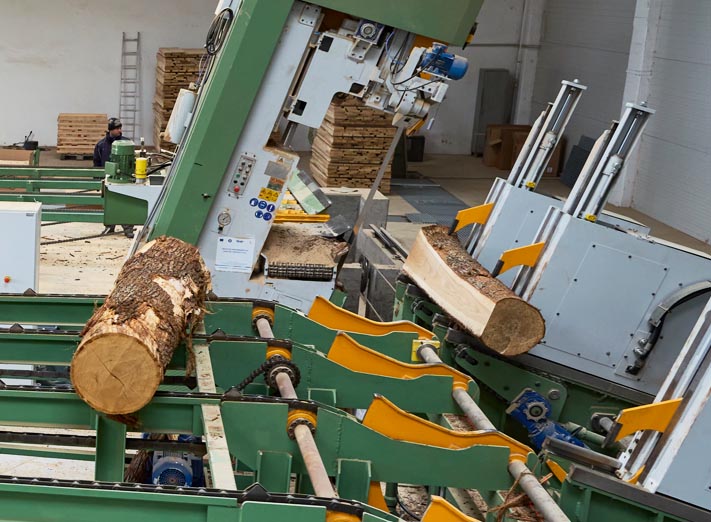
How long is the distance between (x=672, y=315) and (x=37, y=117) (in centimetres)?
1672

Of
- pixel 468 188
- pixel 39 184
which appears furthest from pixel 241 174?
pixel 468 188

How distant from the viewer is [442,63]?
6.82 metres

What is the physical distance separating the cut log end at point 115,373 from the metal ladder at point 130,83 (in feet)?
54.5

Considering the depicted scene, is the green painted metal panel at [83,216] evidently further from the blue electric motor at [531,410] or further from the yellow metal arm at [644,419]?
the yellow metal arm at [644,419]

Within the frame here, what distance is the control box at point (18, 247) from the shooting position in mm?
7828

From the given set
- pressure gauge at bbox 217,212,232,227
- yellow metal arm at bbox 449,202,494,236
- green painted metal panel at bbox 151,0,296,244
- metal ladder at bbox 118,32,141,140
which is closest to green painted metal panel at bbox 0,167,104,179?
green painted metal panel at bbox 151,0,296,244

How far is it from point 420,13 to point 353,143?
9410 mm

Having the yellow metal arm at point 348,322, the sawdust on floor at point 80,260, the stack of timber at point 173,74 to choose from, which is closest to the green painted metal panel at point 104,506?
the yellow metal arm at point 348,322

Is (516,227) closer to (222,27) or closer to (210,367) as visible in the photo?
(222,27)

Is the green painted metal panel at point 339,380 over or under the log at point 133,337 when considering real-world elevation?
under

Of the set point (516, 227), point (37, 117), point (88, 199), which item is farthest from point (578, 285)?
point (37, 117)

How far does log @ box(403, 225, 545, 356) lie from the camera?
6102 mm

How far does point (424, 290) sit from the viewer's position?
7.27 m

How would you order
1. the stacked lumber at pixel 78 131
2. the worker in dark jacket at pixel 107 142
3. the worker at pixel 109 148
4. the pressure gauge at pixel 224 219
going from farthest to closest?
the stacked lumber at pixel 78 131
the worker in dark jacket at pixel 107 142
the worker at pixel 109 148
the pressure gauge at pixel 224 219
